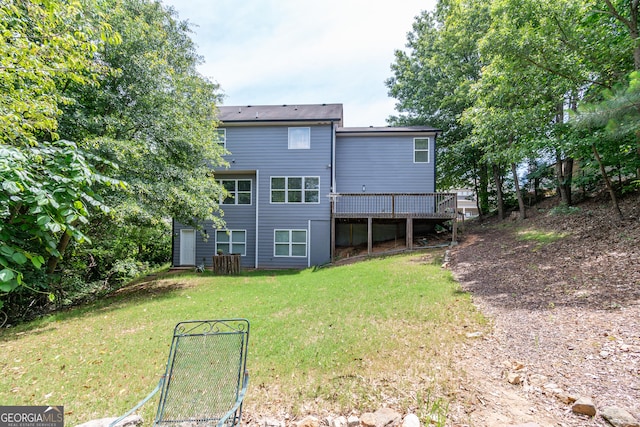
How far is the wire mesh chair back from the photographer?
9.32 ft

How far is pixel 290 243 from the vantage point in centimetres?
1398

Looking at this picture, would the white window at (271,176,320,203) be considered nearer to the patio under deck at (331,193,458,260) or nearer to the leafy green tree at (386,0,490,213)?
the patio under deck at (331,193,458,260)

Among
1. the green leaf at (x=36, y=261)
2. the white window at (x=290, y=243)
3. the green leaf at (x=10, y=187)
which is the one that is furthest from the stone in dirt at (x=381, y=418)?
the white window at (x=290, y=243)

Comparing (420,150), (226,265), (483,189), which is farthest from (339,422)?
(483,189)

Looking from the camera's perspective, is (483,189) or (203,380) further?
(483,189)

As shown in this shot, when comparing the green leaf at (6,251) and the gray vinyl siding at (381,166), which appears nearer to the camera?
the green leaf at (6,251)

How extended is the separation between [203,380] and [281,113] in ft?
44.2

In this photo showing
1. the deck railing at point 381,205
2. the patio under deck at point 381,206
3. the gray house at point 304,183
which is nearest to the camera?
the patio under deck at point 381,206

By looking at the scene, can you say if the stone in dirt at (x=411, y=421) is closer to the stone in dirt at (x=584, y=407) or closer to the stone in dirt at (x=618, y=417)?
the stone in dirt at (x=584, y=407)

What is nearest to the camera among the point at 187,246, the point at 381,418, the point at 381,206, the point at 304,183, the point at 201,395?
the point at 381,418

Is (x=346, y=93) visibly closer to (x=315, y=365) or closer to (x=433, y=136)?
(x=433, y=136)

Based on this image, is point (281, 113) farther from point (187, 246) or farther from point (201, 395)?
point (201, 395)

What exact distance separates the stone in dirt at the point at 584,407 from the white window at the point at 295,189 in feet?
38.9

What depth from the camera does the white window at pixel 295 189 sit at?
13.9 metres
